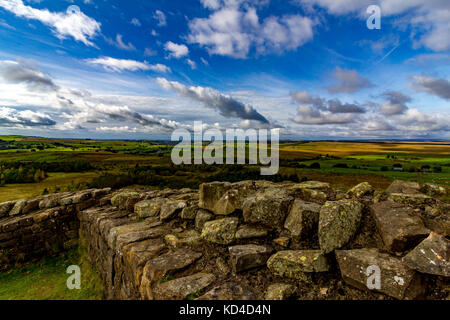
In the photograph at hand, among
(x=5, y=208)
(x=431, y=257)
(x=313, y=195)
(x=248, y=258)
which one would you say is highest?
(x=313, y=195)

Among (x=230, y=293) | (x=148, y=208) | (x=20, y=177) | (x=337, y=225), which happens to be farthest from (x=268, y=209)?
(x=20, y=177)

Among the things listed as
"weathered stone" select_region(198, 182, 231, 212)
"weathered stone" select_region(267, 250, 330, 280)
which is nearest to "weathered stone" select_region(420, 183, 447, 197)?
"weathered stone" select_region(267, 250, 330, 280)

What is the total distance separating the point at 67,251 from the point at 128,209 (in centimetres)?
353

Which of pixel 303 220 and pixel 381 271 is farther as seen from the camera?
pixel 303 220

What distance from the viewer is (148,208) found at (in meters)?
7.20

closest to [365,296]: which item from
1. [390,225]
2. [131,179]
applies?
[390,225]

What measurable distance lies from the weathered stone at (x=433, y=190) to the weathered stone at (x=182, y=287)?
549 centimetres

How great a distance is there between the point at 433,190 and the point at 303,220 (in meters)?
3.62

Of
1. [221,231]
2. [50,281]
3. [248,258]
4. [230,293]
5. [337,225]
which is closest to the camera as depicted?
[230,293]

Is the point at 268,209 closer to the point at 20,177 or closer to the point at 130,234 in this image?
the point at 130,234

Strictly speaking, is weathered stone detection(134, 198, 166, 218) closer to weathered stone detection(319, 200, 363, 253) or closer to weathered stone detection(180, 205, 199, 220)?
weathered stone detection(180, 205, 199, 220)

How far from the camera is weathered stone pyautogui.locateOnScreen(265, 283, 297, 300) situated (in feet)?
10.2

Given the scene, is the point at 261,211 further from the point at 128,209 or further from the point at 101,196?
the point at 101,196

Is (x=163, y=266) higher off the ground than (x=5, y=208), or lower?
higher
